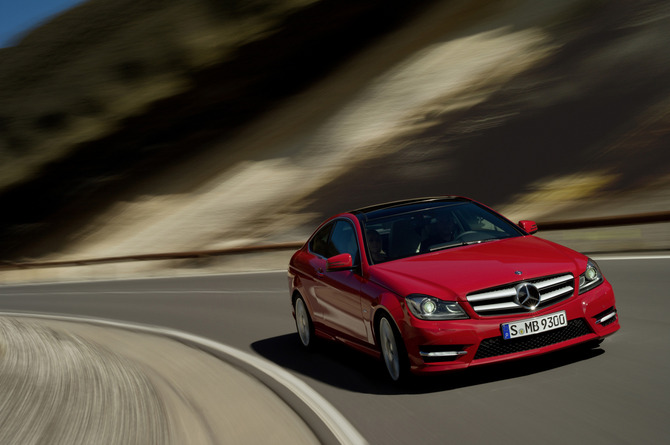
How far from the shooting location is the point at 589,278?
21.4ft

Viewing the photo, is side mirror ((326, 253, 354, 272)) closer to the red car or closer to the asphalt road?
the red car

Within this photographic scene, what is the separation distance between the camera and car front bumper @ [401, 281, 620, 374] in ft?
20.0

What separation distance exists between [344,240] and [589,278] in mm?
2535

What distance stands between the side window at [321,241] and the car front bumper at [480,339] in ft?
8.60

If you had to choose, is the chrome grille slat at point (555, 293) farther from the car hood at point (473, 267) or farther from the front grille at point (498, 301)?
the car hood at point (473, 267)

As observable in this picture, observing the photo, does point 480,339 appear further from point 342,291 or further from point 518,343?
point 342,291

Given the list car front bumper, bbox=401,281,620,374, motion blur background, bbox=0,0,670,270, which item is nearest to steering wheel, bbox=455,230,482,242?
car front bumper, bbox=401,281,620,374

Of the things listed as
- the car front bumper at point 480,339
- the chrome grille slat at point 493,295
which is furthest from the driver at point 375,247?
the chrome grille slat at point 493,295

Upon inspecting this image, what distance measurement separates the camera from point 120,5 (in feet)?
169

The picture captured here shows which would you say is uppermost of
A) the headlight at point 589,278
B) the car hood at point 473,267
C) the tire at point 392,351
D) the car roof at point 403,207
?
the car roof at point 403,207

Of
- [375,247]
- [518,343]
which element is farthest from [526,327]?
[375,247]

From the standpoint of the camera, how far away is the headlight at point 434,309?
20.2 ft

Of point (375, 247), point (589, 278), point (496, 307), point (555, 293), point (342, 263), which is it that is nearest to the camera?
point (496, 307)

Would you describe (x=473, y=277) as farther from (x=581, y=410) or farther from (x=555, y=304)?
(x=581, y=410)
